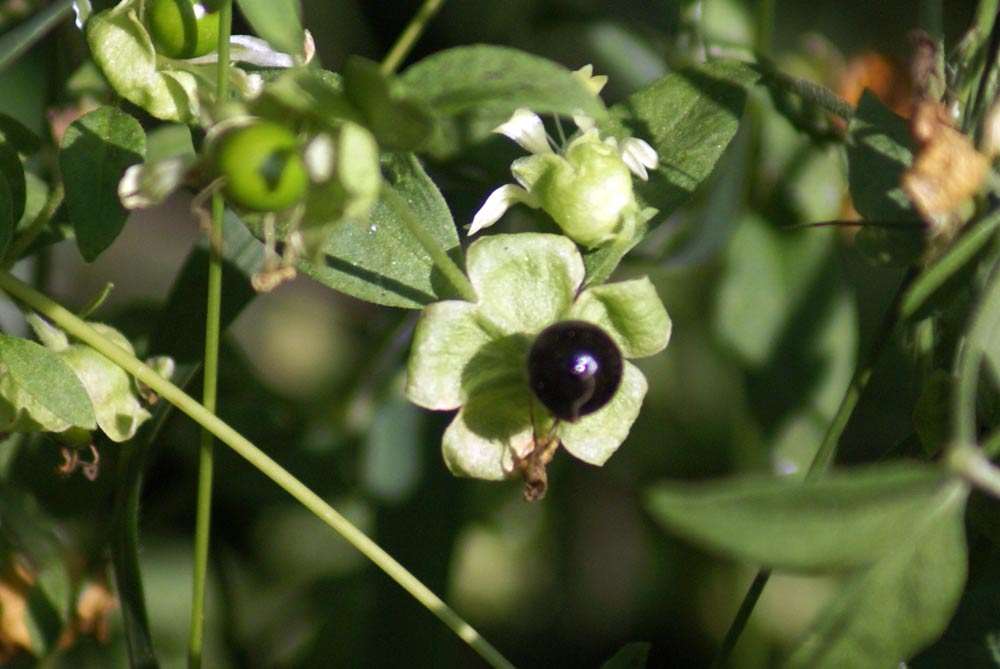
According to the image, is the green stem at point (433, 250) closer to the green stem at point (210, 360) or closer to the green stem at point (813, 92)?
the green stem at point (210, 360)

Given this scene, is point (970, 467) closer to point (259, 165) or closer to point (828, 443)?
point (828, 443)

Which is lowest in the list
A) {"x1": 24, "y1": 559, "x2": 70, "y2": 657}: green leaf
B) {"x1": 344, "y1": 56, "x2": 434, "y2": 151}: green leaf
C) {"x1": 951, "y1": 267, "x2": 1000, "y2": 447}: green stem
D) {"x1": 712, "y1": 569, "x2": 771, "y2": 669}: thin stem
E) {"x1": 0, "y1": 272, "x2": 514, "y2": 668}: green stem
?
{"x1": 24, "y1": 559, "x2": 70, "y2": 657}: green leaf

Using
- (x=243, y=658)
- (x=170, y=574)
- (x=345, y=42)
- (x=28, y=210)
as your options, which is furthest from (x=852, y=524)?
(x=345, y=42)

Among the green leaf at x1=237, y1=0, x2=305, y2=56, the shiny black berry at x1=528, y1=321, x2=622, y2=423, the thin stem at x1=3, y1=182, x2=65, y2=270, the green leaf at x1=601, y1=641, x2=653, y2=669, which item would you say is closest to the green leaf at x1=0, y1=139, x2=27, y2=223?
the thin stem at x1=3, y1=182, x2=65, y2=270

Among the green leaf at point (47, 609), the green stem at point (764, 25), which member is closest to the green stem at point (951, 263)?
the green stem at point (764, 25)

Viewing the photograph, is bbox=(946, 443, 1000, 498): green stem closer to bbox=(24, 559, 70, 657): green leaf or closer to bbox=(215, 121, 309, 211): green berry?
bbox=(215, 121, 309, 211): green berry

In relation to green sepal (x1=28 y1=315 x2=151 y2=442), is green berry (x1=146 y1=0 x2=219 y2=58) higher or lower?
higher
